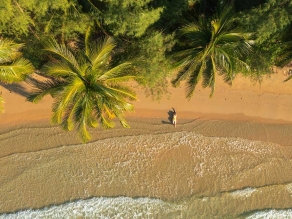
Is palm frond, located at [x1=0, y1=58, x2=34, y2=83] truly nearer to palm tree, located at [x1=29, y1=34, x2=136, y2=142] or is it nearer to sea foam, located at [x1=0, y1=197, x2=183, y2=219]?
palm tree, located at [x1=29, y1=34, x2=136, y2=142]

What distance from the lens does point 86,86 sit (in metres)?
10.5

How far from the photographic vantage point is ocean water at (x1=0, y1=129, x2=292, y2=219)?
13031 mm

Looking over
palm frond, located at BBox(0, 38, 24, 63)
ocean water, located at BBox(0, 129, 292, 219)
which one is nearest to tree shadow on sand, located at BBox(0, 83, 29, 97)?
ocean water, located at BBox(0, 129, 292, 219)

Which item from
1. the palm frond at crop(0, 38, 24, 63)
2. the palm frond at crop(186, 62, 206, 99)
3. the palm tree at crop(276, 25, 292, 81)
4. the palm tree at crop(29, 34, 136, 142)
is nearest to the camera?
the palm tree at crop(29, 34, 136, 142)

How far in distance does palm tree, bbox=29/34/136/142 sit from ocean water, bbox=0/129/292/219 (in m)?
2.95

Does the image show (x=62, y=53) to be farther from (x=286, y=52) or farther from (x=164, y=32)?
(x=286, y=52)

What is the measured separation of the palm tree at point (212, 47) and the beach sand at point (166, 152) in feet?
5.38

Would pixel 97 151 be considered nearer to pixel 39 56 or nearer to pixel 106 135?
pixel 106 135

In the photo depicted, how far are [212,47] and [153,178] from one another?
622cm

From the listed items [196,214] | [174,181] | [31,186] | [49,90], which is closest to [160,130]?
[174,181]

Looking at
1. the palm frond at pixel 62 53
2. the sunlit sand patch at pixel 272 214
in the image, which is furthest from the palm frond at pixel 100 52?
the sunlit sand patch at pixel 272 214

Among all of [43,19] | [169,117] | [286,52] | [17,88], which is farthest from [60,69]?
[286,52]

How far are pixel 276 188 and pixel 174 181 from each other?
15.1 feet

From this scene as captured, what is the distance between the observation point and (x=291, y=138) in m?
13.5
